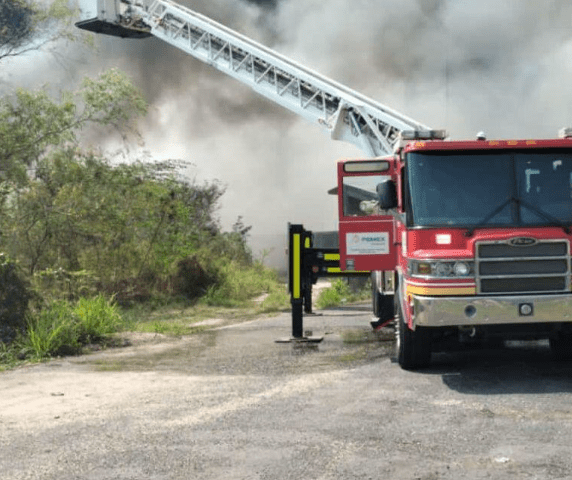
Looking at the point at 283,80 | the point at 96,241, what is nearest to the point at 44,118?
the point at 96,241

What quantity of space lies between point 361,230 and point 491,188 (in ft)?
7.72

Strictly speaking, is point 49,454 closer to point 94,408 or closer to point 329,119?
point 94,408

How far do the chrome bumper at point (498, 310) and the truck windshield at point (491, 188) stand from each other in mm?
745

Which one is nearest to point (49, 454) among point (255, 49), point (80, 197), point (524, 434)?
point (524, 434)

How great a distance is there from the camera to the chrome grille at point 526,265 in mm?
8148

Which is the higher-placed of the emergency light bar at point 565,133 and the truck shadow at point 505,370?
the emergency light bar at point 565,133

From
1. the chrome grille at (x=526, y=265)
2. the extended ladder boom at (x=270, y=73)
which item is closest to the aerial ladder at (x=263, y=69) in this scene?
the extended ladder boom at (x=270, y=73)

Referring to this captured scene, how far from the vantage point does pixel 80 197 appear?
18938 mm

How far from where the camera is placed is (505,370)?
9.02 metres

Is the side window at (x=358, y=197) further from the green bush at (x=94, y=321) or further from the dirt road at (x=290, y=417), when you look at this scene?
the green bush at (x=94, y=321)

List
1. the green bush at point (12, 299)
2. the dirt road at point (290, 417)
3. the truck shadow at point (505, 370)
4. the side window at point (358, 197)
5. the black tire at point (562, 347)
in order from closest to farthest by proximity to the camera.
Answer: the dirt road at point (290, 417)
the truck shadow at point (505, 370)
the black tire at point (562, 347)
the side window at point (358, 197)
the green bush at point (12, 299)

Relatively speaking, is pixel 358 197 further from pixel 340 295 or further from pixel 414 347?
pixel 340 295

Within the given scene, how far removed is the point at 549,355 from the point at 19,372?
20.5ft

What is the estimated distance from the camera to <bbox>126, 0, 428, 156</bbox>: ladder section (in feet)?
93.4
